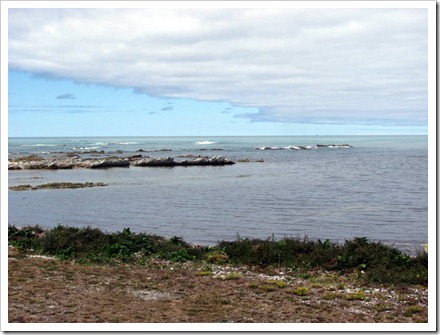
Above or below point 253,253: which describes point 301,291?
A: below

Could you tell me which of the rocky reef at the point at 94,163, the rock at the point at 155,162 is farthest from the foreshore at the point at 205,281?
the rock at the point at 155,162

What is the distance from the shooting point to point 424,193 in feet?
129

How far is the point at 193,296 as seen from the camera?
11.4 metres

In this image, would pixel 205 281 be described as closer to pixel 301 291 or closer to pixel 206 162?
pixel 301 291

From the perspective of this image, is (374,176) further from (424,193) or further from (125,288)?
(125,288)

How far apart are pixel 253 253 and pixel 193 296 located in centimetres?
446

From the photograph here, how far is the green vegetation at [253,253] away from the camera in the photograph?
45.0 ft

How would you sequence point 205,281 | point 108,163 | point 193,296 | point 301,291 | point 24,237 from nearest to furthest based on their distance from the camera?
point 193,296
point 301,291
point 205,281
point 24,237
point 108,163

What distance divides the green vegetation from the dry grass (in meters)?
0.67

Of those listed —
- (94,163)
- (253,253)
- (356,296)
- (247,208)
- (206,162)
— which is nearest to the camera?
(356,296)

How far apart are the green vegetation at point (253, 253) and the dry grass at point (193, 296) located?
667 mm

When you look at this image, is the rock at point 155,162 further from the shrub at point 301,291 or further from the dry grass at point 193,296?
the shrub at point 301,291

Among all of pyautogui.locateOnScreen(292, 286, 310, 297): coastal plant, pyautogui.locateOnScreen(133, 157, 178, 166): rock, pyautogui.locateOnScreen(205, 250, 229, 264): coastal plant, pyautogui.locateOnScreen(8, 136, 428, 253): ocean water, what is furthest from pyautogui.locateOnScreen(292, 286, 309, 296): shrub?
pyautogui.locateOnScreen(133, 157, 178, 166): rock

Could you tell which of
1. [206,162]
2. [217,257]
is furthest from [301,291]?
[206,162]
